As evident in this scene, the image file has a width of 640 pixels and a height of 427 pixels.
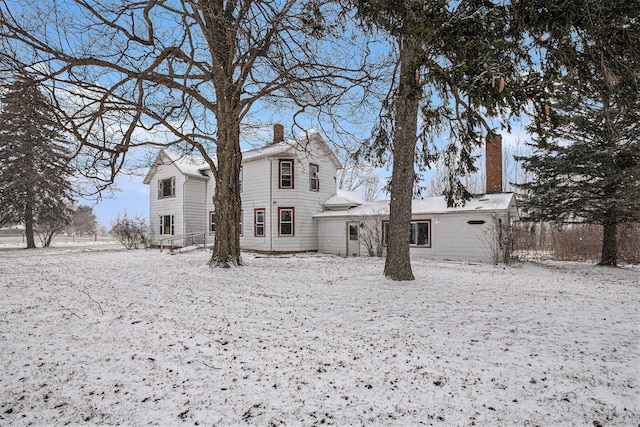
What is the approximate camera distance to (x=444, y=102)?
940cm

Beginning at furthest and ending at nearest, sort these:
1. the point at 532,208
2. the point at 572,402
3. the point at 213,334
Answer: the point at 532,208 → the point at 213,334 → the point at 572,402

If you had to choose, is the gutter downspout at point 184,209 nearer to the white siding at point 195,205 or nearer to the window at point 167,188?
the white siding at point 195,205

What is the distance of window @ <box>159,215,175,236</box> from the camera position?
21.2 meters

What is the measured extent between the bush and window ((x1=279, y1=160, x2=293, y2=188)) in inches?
429

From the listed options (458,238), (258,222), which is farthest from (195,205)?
(458,238)

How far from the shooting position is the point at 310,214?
61.2 feet

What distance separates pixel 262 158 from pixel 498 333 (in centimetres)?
1539

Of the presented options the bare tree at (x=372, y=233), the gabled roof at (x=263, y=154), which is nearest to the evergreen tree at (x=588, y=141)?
the bare tree at (x=372, y=233)

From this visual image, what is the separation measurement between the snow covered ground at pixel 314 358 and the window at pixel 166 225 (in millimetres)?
14897

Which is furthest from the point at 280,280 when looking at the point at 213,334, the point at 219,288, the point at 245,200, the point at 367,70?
the point at 245,200

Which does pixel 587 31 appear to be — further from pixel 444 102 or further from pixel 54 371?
pixel 54 371

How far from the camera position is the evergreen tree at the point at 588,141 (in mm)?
4383

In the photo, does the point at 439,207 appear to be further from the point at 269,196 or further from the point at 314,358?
the point at 314,358

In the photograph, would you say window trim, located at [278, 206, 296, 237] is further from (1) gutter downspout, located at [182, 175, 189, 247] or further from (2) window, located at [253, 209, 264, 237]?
(1) gutter downspout, located at [182, 175, 189, 247]
